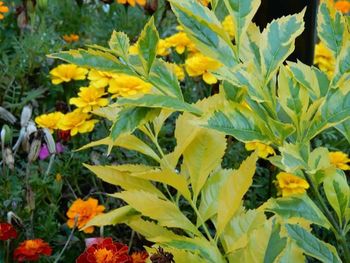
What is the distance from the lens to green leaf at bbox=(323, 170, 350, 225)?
0.89 metres

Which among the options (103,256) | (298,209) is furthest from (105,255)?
(298,209)

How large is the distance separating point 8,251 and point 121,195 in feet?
2.02

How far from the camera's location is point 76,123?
5.34ft

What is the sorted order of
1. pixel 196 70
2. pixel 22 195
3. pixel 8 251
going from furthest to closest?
pixel 196 70 → pixel 22 195 → pixel 8 251

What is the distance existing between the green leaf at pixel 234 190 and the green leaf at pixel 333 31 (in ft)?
0.52

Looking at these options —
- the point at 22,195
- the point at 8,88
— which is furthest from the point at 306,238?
the point at 8,88

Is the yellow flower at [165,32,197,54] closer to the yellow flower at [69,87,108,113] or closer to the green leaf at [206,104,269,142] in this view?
the yellow flower at [69,87,108,113]

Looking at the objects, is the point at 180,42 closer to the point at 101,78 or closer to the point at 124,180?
the point at 101,78

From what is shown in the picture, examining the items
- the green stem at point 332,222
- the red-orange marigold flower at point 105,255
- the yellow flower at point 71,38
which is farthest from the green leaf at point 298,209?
the yellow flower at point 71,38

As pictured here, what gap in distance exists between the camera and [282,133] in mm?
795

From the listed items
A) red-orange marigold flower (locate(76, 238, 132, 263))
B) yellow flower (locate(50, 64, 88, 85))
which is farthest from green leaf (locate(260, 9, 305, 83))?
yellow flower (locate(50, 64, 88, 85))

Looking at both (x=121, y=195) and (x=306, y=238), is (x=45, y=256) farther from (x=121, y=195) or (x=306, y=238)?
(x=306, y=238)

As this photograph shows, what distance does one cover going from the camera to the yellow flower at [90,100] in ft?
5.27

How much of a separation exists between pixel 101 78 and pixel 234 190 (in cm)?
81
